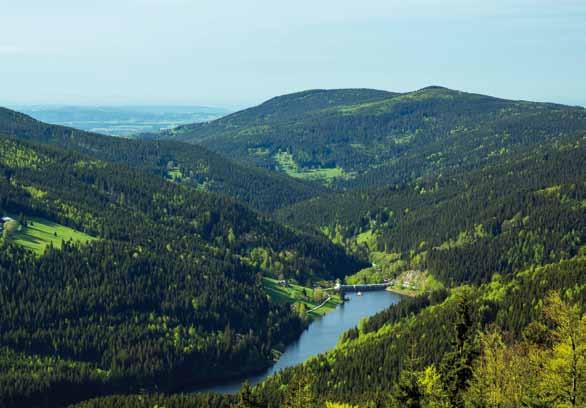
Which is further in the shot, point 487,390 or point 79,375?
point 79,375

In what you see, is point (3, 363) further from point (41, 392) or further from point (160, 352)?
point (160, 352)

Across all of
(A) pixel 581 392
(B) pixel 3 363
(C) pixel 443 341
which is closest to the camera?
(A) pixel 581 392

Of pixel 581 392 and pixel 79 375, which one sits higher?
pixel 581 392

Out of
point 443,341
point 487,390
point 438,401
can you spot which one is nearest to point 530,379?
point 487,390

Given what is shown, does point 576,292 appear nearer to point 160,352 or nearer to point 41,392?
point 160,352

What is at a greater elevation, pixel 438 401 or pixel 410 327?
pixel 438 401

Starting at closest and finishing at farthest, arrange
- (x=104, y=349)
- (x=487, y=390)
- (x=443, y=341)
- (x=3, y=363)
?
(x=487, y=390), (x=443, y=341), (x=3, y=363), (x=104, y=349)

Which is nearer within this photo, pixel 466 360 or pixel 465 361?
pixel 465 361

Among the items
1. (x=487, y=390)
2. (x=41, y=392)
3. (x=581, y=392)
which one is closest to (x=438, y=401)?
(x=487, y=390)

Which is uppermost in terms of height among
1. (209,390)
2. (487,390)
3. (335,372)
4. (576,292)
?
(487,390)
